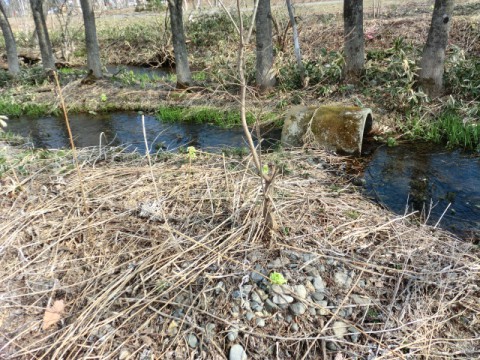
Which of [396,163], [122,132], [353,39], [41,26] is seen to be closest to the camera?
[396,163]

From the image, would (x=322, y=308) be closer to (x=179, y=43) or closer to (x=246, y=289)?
(x=246, y=289)

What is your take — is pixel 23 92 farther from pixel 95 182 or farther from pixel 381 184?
pixel 381 184

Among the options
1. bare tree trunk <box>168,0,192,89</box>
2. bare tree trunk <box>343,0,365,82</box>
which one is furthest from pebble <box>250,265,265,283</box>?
bare tree trunk <box>168,0,192,89</box>

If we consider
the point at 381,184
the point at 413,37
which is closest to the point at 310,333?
the point at 381,184

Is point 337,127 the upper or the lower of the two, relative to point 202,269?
upper

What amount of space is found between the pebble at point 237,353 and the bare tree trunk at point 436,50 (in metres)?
7.49

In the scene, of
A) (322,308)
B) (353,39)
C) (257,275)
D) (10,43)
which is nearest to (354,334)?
(322,308)

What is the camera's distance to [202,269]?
9.45 feet

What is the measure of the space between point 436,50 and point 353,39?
2.04 m

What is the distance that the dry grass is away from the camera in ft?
8.18

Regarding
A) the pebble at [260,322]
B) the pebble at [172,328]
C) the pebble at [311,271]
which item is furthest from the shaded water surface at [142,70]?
the pebble at [260,322]

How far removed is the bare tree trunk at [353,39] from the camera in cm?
877

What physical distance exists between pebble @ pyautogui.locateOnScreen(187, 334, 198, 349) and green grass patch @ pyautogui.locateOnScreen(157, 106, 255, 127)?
22.0 feet

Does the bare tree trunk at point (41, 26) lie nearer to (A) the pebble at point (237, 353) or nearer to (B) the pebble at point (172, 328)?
(B) the pebble at point (172, 328)
